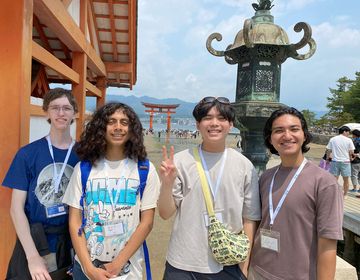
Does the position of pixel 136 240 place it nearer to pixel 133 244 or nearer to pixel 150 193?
pixel 133 244

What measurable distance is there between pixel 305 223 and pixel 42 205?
1585 mm

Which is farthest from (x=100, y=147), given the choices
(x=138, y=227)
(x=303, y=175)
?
(x=303, y=175)

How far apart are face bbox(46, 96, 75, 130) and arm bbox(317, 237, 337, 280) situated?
1719 millimetres

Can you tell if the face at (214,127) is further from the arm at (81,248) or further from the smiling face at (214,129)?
the arm at (81,248)

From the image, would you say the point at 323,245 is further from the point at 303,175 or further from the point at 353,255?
the point at 353,255

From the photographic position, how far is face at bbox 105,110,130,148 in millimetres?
1961

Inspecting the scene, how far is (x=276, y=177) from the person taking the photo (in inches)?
76.1

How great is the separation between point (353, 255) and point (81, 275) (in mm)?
6040

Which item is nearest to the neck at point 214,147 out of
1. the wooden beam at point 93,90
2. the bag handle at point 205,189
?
the bag handle at point 205,189

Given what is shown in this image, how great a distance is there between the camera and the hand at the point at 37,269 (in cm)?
182

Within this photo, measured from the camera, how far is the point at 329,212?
1.65 meters

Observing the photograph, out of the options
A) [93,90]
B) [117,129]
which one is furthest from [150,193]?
[93,90]

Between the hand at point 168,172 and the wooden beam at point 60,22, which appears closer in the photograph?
the hand at point 168,172

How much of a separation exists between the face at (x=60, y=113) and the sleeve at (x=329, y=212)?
1634 mm
